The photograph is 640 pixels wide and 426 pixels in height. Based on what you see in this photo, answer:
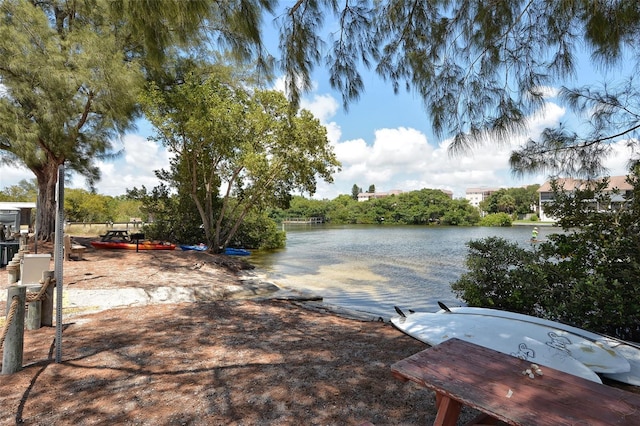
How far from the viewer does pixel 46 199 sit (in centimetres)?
1142

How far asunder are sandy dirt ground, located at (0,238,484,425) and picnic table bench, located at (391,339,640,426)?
24.3 inches

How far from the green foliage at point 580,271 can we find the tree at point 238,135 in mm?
7753

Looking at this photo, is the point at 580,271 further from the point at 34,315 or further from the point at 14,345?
the point at 34,315

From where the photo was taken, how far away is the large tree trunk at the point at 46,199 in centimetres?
1133

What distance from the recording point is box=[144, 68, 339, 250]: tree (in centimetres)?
1208

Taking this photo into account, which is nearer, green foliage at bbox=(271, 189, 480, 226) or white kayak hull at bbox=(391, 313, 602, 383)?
white kayak hull at bbox=(391, 313, 602, 383)

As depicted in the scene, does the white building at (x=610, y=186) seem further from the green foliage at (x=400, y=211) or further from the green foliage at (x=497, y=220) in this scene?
the green foliage at (x=497, y=220)

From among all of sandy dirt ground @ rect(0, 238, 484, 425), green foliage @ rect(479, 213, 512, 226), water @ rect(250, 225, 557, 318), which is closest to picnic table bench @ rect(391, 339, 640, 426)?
sandy dirt ground @ rect(0, 238, 484, 425)

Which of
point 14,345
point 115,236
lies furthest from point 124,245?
point 14,345

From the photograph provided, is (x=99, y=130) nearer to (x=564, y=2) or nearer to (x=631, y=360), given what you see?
(x=564, y=2)

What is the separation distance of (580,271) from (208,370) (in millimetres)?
4778

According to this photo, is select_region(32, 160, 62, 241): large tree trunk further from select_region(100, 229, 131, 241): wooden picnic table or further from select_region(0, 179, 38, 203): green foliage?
select_region(0, 179, 38, 203): green foliage

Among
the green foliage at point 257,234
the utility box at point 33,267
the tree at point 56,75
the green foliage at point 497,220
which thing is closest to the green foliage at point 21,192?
the green foliage at point 257,234

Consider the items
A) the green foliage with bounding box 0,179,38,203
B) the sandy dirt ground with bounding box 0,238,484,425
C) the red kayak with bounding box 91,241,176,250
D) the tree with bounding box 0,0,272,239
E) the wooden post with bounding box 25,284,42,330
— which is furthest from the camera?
the green foliage with bounding box 0,179,38,203
